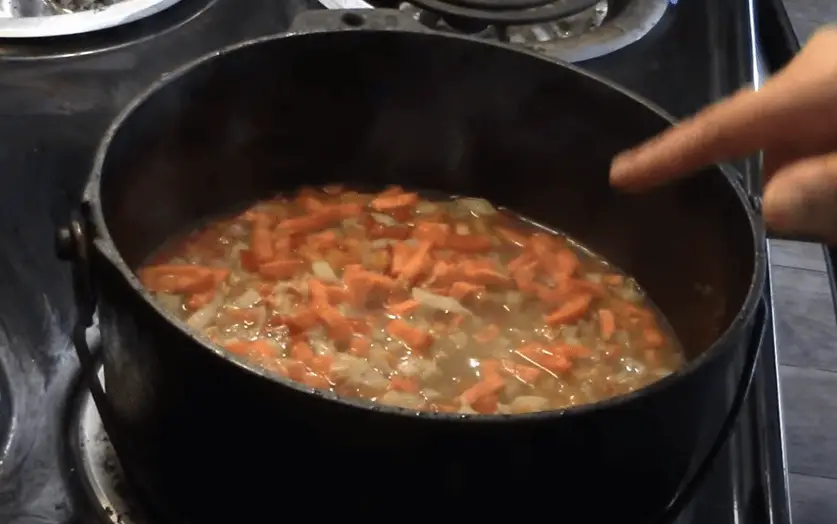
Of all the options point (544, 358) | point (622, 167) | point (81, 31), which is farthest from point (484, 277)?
point (81, 31)

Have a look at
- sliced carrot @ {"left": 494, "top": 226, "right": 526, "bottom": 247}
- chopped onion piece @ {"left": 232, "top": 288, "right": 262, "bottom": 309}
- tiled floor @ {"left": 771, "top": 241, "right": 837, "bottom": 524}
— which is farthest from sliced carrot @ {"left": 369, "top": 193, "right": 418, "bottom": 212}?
tiled floor @ {"left": 771, "top": 241, "right": 837, "bottom": 524}

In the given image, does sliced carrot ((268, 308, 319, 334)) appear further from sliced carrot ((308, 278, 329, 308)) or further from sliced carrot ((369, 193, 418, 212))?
sliced carrot ((369, 193, 418, 212))

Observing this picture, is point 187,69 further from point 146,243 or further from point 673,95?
point 673,95

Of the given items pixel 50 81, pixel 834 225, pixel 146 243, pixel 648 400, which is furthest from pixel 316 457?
pixel 50 81

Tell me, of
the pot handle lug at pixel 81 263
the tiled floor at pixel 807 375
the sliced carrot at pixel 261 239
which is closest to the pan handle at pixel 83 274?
the pot handle lug at pixel 81 263

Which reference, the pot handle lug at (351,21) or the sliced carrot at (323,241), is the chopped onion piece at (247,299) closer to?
the sliced carrot at (323,241)

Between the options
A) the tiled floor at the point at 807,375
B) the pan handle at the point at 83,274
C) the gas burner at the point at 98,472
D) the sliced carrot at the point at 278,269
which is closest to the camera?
the pan handle at the point at 83,274

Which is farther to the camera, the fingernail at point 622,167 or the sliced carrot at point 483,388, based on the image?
the sliced carrot at point 483,388
